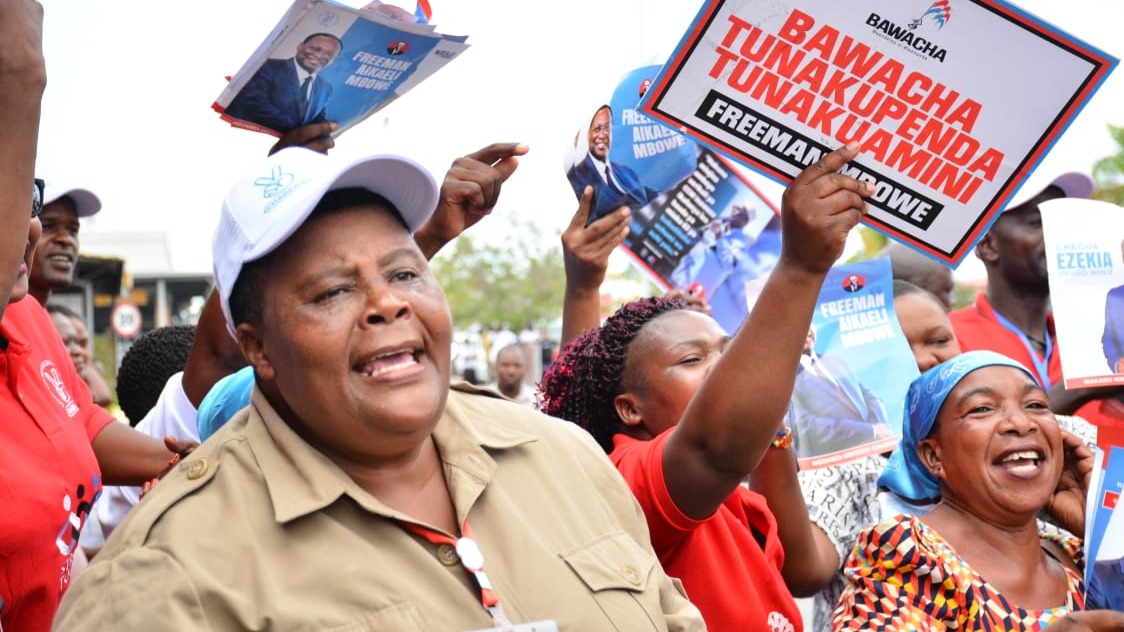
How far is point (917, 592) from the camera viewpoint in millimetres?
2713

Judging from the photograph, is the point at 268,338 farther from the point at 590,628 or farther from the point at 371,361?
the point at 590,628

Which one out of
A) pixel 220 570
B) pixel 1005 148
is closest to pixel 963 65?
pixel 1005 148

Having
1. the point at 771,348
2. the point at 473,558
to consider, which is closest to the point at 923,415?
the point at 771,348

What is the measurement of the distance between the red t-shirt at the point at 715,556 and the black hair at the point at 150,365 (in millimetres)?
2594

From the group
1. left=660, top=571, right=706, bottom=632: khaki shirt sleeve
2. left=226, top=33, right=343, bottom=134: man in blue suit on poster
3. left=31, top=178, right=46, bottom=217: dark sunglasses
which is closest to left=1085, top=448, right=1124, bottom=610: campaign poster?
left=660, top=571, right=706, bottom=632: khaki shirt sleeve

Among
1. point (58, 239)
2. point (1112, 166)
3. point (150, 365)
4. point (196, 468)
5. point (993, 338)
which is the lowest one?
point (150, 365)

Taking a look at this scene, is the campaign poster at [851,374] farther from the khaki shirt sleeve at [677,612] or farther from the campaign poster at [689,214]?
the khaki shirt sleeve at [677,612]

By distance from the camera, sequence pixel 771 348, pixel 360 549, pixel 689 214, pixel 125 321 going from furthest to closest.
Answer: pixel 125 321, pixel 689 214, pixel 771 348, pixel 360 549

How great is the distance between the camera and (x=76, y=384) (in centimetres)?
329

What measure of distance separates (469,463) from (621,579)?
1.17ft

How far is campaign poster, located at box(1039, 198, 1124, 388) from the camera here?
3.08 meters

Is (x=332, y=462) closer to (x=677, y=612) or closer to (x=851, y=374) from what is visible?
(x=677, y=612)

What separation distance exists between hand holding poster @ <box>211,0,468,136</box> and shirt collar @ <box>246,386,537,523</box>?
873 millimetres

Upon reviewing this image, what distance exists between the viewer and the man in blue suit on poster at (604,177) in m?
3.01
